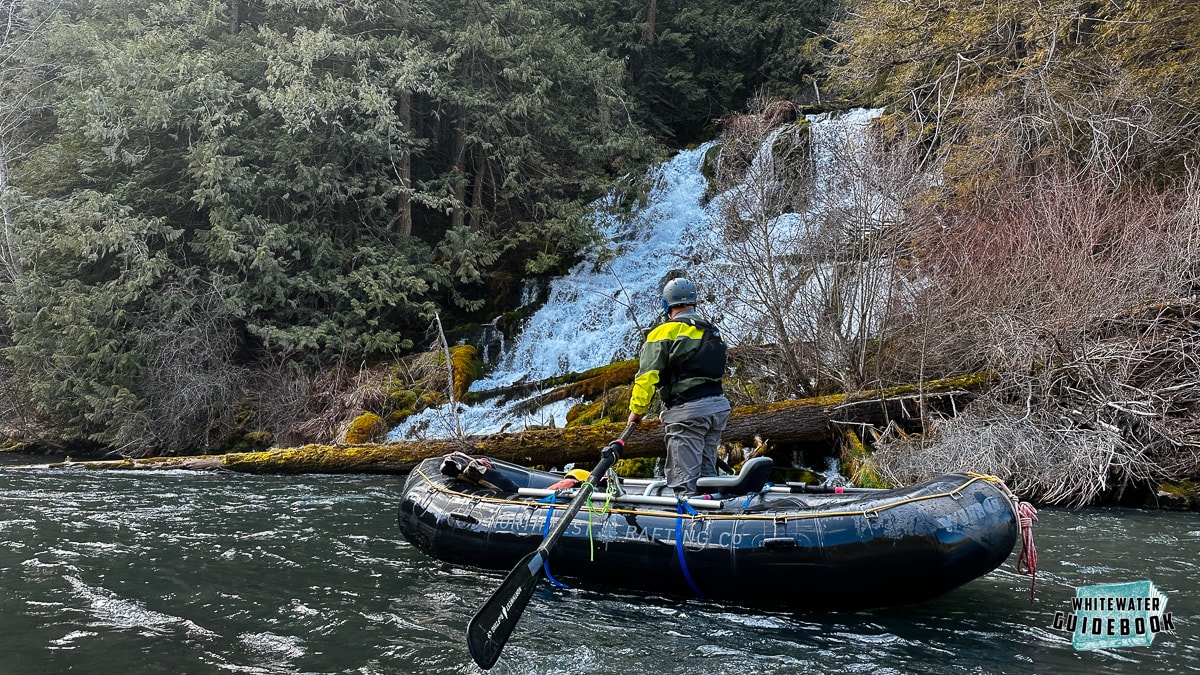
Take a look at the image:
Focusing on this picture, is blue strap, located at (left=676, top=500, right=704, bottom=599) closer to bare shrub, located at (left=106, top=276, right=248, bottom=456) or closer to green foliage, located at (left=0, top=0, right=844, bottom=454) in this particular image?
green foliage, located at (left=0, top=0, right=844, bottom=454)

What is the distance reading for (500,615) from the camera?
432 cm

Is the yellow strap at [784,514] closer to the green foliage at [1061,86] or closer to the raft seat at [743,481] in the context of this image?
the raft seat at [743,481]

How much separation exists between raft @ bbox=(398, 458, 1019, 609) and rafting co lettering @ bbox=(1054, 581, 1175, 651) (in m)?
0.60

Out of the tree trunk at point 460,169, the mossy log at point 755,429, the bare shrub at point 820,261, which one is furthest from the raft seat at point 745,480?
the tree trunk at point 460,169

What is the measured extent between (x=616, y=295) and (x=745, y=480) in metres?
11.4

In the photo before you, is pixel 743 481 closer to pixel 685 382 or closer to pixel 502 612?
pixel 685 382

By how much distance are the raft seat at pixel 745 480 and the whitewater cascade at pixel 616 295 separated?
230 inches

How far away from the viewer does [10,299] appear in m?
15.4

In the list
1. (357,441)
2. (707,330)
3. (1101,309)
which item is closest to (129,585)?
(707,330)

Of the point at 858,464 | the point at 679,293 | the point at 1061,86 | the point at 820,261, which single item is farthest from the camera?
the point at 1061,86

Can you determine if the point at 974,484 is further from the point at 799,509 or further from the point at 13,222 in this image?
the point at 13,222

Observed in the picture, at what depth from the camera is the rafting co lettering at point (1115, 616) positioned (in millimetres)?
4457

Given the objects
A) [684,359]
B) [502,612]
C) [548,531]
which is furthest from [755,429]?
[502,612]

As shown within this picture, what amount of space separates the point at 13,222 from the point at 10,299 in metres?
1.41
